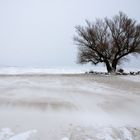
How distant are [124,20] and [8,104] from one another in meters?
20.3

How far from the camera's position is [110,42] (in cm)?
2322

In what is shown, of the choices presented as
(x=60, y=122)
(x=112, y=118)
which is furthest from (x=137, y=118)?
(x=60, y=122)

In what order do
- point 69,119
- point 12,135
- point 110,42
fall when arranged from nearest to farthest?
1. point 12,135
2. point 69,119
3. point 110,42

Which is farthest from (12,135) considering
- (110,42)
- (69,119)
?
(110,42)

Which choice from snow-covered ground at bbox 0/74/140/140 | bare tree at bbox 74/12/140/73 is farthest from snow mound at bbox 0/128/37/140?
bare tree at bbox 74/12/140/73

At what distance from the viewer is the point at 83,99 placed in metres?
6.57

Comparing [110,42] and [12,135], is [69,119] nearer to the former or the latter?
[12,135]

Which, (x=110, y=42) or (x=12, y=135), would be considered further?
(x=110, y=42)

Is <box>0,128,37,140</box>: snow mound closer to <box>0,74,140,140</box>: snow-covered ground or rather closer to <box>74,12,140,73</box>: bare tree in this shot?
<box>0,74,140,140</box>: snow-covered ground

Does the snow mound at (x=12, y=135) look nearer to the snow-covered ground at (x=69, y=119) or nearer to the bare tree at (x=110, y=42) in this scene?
the snow-covered ground at (x=69, y=119)

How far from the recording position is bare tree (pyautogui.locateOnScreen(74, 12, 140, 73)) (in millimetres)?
22547

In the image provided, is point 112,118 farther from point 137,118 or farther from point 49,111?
point 49,111

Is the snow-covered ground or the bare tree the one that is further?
the bare tree

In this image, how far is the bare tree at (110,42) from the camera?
22.5m
